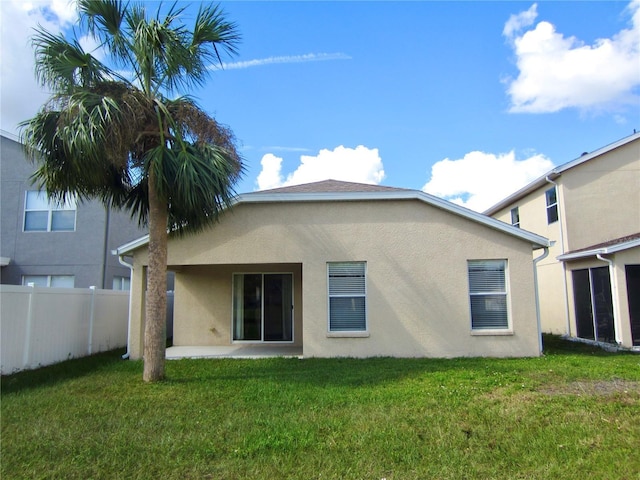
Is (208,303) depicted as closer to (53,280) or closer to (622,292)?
(53,280)

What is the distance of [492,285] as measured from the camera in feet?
34.8

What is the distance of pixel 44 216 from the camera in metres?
16.5

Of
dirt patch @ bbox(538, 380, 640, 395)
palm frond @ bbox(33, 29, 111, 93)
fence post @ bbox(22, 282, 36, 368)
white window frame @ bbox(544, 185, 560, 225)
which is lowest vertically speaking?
dirt patch @ bbox(538, 380, 640, 395)

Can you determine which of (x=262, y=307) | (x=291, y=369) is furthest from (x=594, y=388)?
(x=262, y=307)

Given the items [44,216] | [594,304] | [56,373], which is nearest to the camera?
[56,373]

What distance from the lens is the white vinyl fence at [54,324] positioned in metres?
8.59

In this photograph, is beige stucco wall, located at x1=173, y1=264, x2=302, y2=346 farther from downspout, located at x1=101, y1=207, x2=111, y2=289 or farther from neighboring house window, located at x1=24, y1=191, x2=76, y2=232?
neighboring house window, located at x1=24, y1=191, x2=76, y2=232

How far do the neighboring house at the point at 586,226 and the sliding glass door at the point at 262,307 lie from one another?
8950 mm

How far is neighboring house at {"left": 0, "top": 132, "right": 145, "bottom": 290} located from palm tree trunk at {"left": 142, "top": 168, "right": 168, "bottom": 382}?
371 inches

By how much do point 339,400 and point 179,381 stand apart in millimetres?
3240

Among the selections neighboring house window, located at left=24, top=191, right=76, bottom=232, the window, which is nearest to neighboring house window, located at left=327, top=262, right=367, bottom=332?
the window

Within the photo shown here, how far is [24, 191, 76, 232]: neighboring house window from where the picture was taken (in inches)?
647

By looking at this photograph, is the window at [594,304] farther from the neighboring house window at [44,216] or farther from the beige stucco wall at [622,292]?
the neighboring house window at [44,216]

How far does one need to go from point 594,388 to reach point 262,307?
8.81 metres
